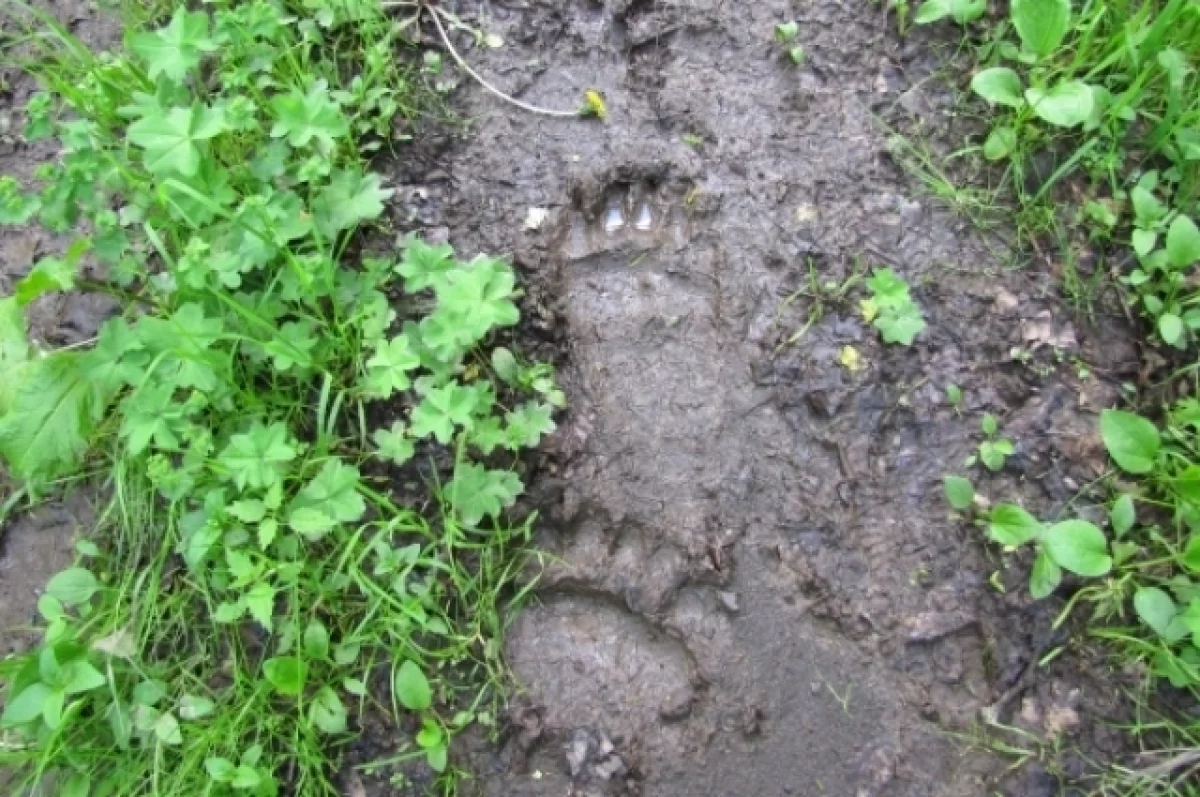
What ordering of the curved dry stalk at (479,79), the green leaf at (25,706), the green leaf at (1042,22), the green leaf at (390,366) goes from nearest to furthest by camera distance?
1. the green leaf at (25,706)
2. the green leaf at (390,366)
3. the green leaf at (1042,22)
4. the curved dry stalk at (479,79)

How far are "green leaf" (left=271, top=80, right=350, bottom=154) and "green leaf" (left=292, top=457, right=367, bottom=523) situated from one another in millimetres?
701

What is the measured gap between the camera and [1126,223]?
2.18 metres

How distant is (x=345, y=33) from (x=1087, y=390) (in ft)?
6.01

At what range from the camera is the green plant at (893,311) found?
6.91 feet

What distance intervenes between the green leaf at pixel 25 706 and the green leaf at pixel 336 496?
59 centimetres

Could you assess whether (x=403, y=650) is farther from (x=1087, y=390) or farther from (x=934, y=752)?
(x=1087, y=390)

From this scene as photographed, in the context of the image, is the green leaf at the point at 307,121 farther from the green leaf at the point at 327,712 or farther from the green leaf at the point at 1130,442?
the green leaf at the point at 1130,442

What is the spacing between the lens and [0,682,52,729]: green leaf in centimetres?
190

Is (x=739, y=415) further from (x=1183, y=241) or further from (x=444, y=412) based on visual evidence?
(x=1183, y=241)

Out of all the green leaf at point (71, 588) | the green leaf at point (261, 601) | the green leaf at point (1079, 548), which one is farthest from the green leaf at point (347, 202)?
the green leaf at point (1079, 548)

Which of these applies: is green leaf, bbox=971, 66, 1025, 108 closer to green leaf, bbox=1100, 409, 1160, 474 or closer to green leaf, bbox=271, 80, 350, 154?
green leaf, bbox=1100, 409, 1160, 474

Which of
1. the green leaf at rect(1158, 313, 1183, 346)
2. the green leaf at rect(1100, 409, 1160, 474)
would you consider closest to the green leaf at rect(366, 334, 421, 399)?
the green leaf at rect(1100, 409, 1160, 474)

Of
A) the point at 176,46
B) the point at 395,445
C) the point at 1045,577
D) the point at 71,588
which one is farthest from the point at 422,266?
the point at 1045,577

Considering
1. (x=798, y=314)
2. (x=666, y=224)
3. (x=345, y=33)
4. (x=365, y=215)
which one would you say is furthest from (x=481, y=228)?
(x=798, y=314)
